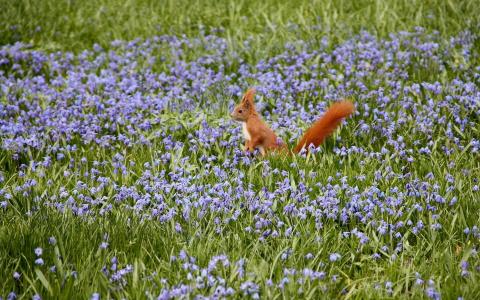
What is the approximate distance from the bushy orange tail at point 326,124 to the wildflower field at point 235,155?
0.18 metres

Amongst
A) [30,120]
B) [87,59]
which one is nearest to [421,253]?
[30,120]

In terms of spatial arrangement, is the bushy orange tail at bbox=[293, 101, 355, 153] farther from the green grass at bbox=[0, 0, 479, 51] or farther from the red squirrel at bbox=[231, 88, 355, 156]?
the green grass at bbox=[0, 0, 479, 51]

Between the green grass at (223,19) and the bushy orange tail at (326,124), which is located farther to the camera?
the green grass at (223,19)

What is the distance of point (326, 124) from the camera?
499 centimetres

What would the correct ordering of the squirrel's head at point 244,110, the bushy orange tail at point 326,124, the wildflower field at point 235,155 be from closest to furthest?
the wildflower field at point 235,155
the bushy orange tail at point 326,124
the squirrel's head at point 244,110

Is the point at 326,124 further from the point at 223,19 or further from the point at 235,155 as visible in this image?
the point at 223,19

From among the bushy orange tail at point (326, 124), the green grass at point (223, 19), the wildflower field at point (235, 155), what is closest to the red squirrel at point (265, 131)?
the bushy orange tail at point (326, 124)

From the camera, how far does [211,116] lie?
6.00 m

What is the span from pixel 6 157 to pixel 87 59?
279 cm

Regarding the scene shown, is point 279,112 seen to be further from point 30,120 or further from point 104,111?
point 30,120

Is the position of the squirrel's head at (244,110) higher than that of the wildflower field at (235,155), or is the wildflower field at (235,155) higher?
the squirrel's head at (244,110)

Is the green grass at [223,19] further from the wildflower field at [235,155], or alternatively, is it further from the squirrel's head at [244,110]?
the squirrel's head at [244,110]

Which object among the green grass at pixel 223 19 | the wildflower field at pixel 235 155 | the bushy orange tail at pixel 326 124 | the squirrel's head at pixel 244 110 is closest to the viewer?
the wildflower field at pixel 235 155

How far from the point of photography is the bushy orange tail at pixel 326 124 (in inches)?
194
